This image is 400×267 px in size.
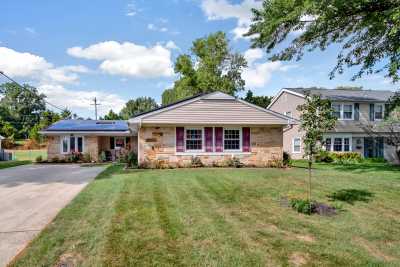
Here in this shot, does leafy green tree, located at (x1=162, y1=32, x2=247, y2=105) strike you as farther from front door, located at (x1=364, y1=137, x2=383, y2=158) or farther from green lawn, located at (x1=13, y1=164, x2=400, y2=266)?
green lawn, located at (x1=13, y1=164, x2=400, y2=266)

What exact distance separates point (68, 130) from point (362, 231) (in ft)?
72.4

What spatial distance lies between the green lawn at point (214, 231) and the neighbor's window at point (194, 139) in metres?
7.34

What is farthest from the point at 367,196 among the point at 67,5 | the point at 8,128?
the point at 8,128

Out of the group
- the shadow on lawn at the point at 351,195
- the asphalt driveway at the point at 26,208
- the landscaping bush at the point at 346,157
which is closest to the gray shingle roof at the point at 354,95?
the landscaping bush at the point at 346,157

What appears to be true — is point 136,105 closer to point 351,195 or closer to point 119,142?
point 119,142

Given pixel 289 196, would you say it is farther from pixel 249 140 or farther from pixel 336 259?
pixel 249 140

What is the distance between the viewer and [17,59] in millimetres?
22719

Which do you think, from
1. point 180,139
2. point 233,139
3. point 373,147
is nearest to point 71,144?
point 180,139

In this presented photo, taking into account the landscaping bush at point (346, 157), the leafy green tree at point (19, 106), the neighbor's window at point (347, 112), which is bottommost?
the landscaping bush at point (346, 157)

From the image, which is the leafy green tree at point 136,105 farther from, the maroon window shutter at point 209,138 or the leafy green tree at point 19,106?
the maroon window shutter at point 209,138

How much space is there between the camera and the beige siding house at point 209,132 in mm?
15180

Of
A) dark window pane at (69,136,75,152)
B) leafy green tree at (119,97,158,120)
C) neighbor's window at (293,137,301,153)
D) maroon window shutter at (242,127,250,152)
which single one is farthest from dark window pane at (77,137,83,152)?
leafy green tree at (119,97,158,120)

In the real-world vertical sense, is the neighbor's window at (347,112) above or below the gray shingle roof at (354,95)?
below

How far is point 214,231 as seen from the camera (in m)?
4.98
